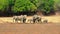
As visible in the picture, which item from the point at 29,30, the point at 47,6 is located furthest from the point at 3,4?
the point at 29,30

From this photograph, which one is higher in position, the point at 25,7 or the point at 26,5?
the point at 26,5

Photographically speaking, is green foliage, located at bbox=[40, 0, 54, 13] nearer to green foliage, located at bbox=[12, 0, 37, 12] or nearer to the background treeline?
the background treeline

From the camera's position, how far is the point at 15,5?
40000 millimetres

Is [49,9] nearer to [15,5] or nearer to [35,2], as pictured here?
[35,2]

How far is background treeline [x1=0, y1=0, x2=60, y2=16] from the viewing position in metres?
39.5

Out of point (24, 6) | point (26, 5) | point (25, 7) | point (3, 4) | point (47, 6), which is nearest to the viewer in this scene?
point (3, 4)

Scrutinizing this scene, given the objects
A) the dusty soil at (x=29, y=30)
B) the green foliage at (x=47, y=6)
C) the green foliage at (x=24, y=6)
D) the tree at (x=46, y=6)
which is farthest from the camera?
the green foliage at (x=47, y=6)

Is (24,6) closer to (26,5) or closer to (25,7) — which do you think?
(25,7)

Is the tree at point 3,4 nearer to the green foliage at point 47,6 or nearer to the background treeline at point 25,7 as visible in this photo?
the background treeline at point 25,7

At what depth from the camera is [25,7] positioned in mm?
40219

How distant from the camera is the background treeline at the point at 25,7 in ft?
130

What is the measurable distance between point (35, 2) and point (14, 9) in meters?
5.15

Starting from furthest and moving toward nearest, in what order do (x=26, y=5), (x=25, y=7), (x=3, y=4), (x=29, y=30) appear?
1. (x=26, y=5)
2. (x=25, y=7)
3. (x=3, y=4)
4. (x=29, y=30)

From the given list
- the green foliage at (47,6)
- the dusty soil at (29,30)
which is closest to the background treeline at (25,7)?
the green foliage at (47,6)
